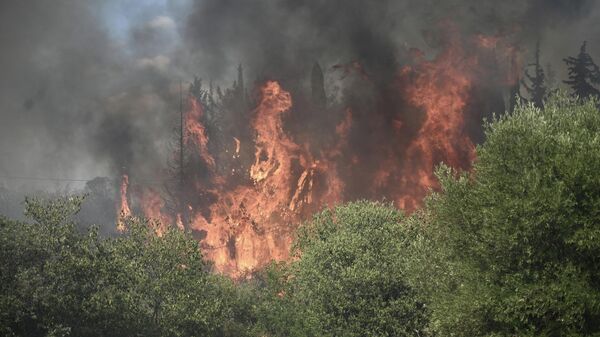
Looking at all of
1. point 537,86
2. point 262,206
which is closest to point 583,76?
point 537,86

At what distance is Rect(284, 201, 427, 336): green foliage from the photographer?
4134 centimetres

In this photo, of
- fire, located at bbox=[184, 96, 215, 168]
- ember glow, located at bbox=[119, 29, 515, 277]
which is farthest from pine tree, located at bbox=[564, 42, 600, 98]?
fire, located at bbox=[184, 96, 215, 168]

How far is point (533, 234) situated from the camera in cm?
2603

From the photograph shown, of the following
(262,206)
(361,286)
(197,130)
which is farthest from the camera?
(197,130)

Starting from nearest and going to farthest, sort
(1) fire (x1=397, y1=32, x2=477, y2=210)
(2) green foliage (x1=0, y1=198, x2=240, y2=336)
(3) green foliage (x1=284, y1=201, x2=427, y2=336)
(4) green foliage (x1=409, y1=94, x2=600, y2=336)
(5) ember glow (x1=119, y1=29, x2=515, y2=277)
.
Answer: (4) green foliage (x1=409, y1=94, x2=600, y2=336) → (2) green foliage (x1=0, y1=198, x2=240, y2=336) → (3) green foliage (x1=284, y1=201, x2=427, y2=336) → (1) fire (x1=397, y1=32, x2=477, y2=210) → (5) ember glow (x1=119, y1=29, x2=515, y2=277)

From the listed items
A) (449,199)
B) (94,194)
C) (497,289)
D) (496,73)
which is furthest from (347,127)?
(94,194)

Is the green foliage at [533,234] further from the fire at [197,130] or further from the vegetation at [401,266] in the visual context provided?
the fire at [197,130]

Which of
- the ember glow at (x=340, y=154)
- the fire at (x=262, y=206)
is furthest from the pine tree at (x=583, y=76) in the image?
the fire at (x=262, y=206)

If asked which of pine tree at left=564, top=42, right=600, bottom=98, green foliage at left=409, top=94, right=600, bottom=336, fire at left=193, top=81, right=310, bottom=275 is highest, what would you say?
pine tree at left=564, top=42, right=600, bottom=98

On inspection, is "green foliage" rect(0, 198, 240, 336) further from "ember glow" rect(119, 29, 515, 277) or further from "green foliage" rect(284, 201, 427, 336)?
"ember glow" rect(119, 29, 515, 277)

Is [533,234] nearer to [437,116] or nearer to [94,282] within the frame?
[94,282]

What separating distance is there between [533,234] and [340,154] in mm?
76570

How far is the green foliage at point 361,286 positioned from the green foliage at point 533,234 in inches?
426

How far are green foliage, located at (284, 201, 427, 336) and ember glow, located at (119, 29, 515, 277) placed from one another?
1832 inches
